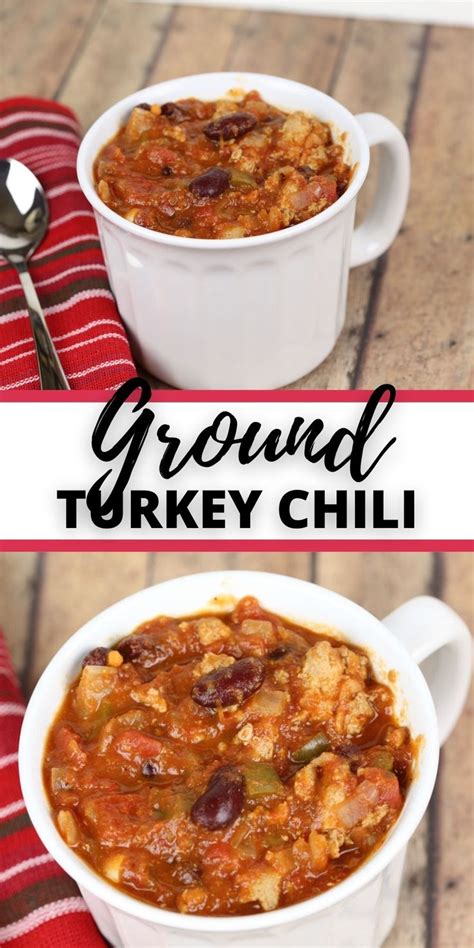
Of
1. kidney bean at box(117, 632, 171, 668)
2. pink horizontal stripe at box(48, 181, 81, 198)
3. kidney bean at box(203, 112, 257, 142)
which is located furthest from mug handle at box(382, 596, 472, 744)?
pink horizontal stripe at box(48, 181, 81, 198)

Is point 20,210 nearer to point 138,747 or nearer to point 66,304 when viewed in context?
point 66,304

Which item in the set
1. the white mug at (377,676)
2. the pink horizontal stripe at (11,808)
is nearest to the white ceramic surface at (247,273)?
the white mug at (377,676)

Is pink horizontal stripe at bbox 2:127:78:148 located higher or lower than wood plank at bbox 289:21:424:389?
lower

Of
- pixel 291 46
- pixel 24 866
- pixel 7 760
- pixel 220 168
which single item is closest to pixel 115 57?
pixel 291 46

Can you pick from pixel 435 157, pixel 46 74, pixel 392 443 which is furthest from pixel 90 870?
pixel 46 74

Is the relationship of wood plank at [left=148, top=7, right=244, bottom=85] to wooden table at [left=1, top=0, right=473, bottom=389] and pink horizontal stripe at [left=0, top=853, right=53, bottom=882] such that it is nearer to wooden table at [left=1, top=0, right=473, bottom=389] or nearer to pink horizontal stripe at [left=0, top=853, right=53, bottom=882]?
wooden table at [left=1, top=0, right=473, bottom=389]

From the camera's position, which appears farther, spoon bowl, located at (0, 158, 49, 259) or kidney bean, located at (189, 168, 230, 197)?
spoon bowl, located at (0, 158, 49, 259)

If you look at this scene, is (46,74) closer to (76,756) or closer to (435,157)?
(435,157)
